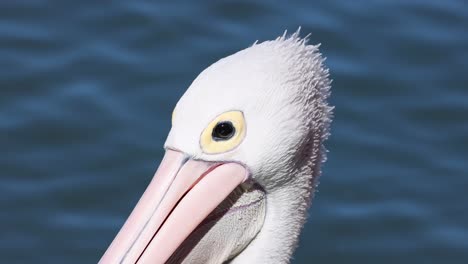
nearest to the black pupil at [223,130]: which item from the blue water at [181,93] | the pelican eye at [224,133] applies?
the pelican eye at [224,133]

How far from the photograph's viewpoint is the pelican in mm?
4445

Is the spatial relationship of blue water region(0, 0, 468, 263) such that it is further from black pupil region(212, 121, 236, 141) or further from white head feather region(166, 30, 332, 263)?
black pupil region(212, 121, 236, 141)

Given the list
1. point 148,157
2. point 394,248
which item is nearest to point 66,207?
point 148,157

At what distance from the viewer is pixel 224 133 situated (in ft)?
14.6

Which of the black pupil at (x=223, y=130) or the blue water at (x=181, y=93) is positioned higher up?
the blue water at (x=181, y=93)

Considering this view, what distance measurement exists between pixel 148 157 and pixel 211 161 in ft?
11.3

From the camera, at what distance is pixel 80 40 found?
878 centimetres

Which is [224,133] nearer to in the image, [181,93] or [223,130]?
[223,130]

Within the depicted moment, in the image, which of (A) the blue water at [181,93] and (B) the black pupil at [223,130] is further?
(A) the blue water at [181,93]

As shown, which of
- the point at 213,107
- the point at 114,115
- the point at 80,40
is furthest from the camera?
the point at 80,40

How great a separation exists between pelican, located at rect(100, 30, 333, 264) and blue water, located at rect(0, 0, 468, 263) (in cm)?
292

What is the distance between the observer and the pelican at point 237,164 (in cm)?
445

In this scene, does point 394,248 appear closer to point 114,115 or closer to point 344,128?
point 344,128

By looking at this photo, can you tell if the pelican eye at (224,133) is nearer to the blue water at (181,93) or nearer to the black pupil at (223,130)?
the black pupil at (223,130)
